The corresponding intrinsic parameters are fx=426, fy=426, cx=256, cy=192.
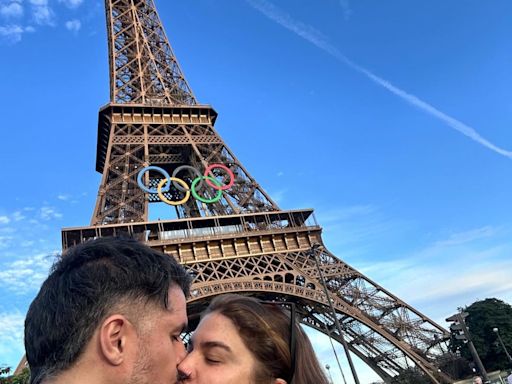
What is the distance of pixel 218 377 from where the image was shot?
6.89 ft

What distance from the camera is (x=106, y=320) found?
72.9 inches

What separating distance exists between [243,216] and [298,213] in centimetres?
355

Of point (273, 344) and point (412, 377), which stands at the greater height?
point (273, 344)

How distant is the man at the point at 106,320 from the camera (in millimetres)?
1804

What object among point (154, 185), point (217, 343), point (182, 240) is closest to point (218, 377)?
point (217, 343)

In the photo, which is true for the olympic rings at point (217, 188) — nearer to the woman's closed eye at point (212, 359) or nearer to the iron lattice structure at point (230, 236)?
the iron lattice structure at point (230, 236)

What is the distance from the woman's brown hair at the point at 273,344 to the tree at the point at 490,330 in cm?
3071

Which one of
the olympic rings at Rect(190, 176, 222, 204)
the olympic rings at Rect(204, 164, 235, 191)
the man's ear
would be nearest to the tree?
the olympic rings at Rect(204, 164, 235, 191)

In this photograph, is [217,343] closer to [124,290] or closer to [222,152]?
[124,290]

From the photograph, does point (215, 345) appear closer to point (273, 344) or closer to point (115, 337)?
point (273, 344)

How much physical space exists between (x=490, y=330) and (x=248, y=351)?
35.9 meters

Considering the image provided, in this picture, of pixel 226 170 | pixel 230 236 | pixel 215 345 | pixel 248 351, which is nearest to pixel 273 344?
pixel 248 351

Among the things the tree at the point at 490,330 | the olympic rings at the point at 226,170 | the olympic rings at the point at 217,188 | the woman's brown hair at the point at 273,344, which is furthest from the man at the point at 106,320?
A: the tree at the point at 490,330

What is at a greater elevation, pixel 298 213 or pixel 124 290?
pixel 298 213
